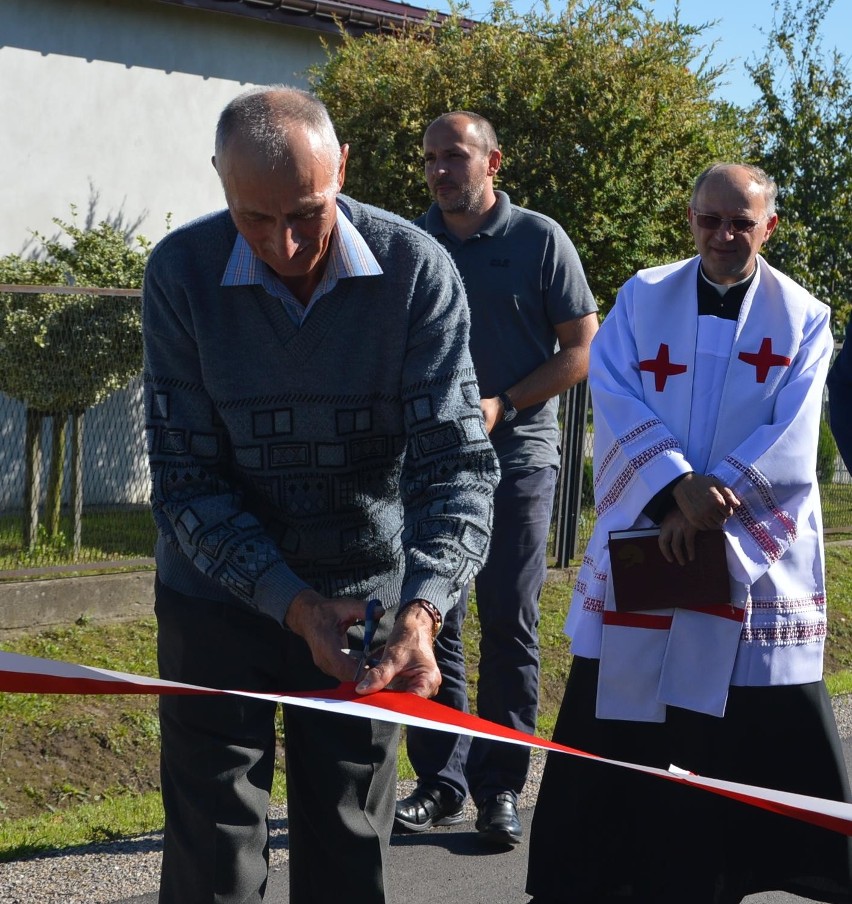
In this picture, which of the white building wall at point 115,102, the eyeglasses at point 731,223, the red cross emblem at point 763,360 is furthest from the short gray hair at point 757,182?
the white building wall at point 115,102

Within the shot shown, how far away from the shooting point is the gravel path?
400cm

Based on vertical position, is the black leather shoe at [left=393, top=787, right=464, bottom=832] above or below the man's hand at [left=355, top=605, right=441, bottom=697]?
below

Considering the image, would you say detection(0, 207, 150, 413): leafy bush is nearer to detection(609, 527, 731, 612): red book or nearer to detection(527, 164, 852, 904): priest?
detection(527, 164, 852, 904): priest

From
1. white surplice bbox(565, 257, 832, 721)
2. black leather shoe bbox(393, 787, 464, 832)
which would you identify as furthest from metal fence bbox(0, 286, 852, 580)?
white surplice bbox(565, 257, 832, 721)

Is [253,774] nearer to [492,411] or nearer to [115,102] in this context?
[492,411]

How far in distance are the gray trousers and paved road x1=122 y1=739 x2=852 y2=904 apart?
1.37m

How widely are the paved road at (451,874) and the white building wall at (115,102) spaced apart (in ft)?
24.1

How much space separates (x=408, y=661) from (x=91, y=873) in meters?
2.20

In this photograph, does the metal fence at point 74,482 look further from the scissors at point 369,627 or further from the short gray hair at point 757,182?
the scissors at point 369,627

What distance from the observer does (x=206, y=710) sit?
2678 millimetres

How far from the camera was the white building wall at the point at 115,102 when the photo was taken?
34.2ft

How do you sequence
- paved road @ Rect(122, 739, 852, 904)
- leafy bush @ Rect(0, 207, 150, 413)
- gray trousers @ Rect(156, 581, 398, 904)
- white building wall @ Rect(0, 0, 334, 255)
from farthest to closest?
white building wall @ Rect(0, 0, 334, 255) < leafy bush @ Rect(0, 207, 150, 413) < paved road @ Rect(122, 739, 852, 904) < gray trousers @ Rect(156, 581, 398, 904)

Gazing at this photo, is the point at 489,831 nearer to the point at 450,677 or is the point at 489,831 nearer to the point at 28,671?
the point at 450,677

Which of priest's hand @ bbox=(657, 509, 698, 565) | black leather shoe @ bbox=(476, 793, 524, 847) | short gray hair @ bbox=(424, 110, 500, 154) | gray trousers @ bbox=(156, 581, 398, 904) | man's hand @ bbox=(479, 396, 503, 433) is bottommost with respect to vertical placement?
black leather shoe @ bbox=(476, 793, 524, 847)
